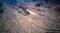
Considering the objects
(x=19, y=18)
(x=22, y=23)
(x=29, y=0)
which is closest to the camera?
(x=22, y=23)

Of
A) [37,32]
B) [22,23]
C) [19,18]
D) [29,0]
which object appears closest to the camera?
[37,32]

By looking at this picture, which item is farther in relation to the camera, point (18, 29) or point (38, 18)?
point (38, 18)

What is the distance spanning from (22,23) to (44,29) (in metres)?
1.66

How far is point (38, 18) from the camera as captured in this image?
6582 millimetres

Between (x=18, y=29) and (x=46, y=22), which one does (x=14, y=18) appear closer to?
(x=18, y=29)

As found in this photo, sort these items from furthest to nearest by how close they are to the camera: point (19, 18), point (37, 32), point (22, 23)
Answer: point (19, 18), point (22, 23), point (37, 32)

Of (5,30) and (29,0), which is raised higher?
(29,0)

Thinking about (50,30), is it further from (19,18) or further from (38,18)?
(19,18)

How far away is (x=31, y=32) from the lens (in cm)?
503

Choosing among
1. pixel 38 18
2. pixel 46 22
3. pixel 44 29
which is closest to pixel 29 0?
pixel 38 18

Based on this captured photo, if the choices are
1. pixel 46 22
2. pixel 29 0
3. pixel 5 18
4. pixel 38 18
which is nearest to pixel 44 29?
pixel 46 22

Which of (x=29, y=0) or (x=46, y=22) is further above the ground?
(x=29, y=0)

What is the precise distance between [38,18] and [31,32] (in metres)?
1.85

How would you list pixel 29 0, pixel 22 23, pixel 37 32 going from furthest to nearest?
pixel 29 0 → pixel 22 23 → pixel 37 32
